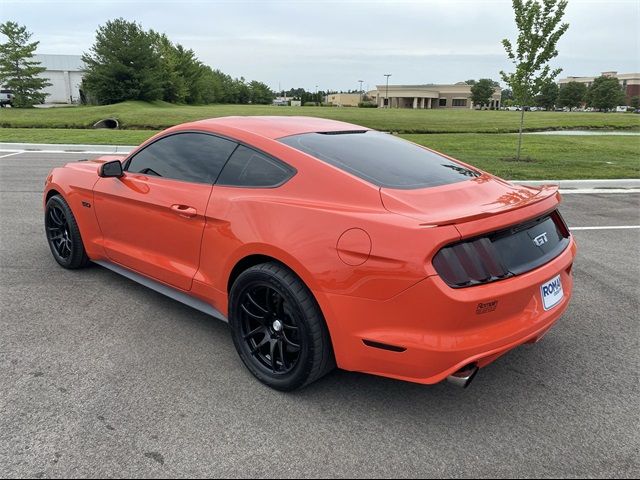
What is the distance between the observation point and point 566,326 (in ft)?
12.7

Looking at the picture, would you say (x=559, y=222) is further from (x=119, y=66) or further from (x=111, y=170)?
(x=119, y=66)

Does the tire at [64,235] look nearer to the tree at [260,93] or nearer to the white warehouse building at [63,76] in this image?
the white warehouse building at [63,76]

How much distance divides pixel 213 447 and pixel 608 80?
351 feet

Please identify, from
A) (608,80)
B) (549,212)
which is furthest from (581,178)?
(608,80)

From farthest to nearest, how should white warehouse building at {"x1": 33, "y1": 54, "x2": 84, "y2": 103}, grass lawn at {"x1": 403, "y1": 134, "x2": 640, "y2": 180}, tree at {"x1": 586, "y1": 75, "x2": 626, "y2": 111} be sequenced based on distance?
tree at {"x1": 586, "y1": 75, "x2": 626, "y2": 111}, white warehouse building at {"x1": 33, "y1": 54, "x2": 84, "y2": 103}, grass lawn at {"x1": 403, "y1": 134, "x2": 640, "y2": 180}

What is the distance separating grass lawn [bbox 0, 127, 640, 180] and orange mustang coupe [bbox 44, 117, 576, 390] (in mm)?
8801

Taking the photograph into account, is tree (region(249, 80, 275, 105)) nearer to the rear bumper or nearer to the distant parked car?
the distant parked car

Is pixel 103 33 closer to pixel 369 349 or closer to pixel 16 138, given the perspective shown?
pixel 16 138

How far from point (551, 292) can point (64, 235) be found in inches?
164

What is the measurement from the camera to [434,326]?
2.40 m

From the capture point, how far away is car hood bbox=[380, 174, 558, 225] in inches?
99.8

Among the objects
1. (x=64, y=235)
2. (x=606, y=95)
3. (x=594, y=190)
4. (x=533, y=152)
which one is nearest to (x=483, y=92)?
(x=606, y=95)

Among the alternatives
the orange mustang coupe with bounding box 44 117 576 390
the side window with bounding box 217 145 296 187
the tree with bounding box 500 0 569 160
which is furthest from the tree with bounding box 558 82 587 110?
the side window with bounding box 217 145 296 187

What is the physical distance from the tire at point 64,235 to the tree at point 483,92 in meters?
120
